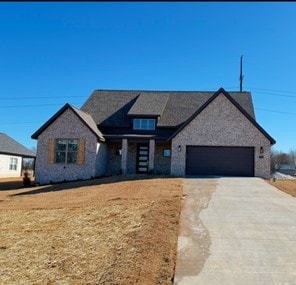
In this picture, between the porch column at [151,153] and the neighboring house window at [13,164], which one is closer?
the porch column at [151,153]

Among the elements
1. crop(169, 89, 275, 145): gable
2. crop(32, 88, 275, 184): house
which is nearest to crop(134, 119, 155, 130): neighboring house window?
crop(32, 88, 275, 184): house

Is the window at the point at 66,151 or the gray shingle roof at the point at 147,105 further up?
the gray shingle roof at the point at 147,105

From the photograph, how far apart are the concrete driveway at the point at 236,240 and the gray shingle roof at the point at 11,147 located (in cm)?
2388

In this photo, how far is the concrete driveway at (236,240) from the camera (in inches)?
248

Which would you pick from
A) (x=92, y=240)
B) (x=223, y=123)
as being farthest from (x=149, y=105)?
(x=92, y=240)

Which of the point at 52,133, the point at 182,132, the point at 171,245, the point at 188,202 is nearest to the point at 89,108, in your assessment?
the point at 52,133

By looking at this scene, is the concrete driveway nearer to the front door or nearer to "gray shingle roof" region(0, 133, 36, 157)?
the front door

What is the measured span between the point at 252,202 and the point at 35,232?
7.94m

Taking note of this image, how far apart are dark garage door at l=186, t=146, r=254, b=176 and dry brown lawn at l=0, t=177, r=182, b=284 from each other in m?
8.97

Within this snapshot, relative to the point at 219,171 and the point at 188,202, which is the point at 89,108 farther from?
the point at 188,202

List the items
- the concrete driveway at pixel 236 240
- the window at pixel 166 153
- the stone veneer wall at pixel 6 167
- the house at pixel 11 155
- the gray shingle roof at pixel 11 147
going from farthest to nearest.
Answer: the gray shingle roof at pixel 11 147 → the house at pixel 11 155 → the stone veneer wall at pixel 6 167 → the window at pixel 166 153 → the concrete driveway at pixel 236 240

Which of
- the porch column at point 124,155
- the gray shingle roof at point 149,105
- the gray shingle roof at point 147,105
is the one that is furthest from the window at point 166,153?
the porch column at point 124,155

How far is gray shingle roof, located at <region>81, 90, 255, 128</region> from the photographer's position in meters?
25.1

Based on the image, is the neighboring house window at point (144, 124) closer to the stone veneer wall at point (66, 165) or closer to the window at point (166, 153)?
the window at point (166, 153)
